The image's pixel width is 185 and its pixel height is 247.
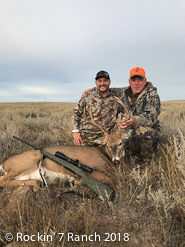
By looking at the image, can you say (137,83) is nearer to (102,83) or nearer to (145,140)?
(102,83)

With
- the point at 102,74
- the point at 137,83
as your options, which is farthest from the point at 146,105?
the point at 102,74

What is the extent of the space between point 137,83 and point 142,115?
1044 millimetres

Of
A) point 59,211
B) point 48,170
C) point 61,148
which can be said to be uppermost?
point 61,148

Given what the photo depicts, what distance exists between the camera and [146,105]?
4305 millimetres

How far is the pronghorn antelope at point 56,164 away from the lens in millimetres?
3340

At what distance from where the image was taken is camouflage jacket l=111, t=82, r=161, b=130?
400 cm

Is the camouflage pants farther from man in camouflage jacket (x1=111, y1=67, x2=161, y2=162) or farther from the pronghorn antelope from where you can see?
the pronghorn antelope

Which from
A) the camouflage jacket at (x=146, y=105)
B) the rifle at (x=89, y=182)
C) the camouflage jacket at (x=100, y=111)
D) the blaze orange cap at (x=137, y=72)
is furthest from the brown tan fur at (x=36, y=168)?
the blaze orange cap at (x=137, y=72)

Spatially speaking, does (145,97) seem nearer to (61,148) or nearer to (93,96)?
(93,96)

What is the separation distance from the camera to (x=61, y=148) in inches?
154

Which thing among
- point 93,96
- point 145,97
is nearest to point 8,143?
point 93,96

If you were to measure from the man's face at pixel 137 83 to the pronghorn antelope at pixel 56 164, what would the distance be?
4.13 ft

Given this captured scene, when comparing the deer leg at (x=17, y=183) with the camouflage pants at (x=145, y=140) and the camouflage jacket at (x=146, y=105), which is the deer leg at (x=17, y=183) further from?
the camouflage jacket at (x=146, y=105)

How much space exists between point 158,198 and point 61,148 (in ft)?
7.76
